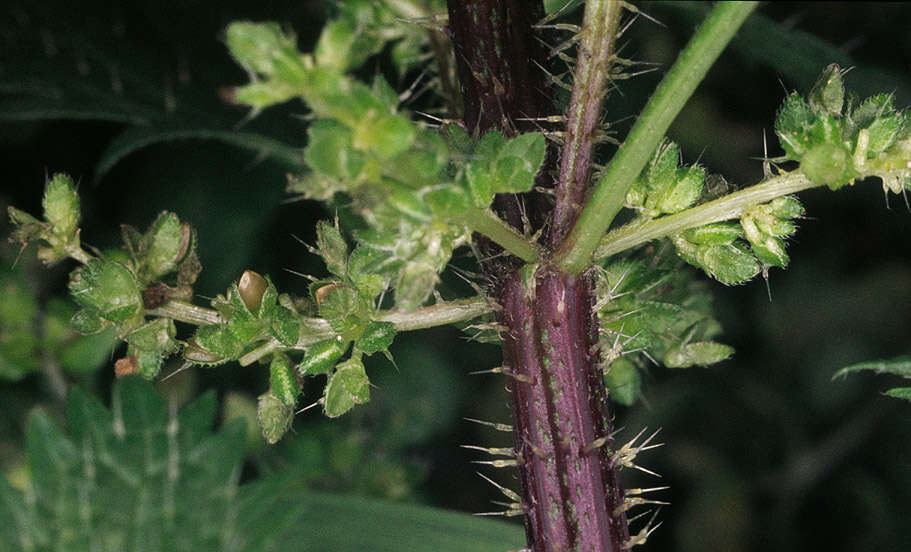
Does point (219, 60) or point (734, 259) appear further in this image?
point (219, 60)

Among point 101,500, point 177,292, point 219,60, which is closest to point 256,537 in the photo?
point 101,500

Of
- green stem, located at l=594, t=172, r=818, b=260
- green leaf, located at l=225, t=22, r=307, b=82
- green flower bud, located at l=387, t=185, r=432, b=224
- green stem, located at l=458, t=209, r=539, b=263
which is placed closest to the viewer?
green leaf, located at l=225, t=22, r=307, b=82

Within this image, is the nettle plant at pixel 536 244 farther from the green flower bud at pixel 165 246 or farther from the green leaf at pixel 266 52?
the green leaf at pixel 266 52

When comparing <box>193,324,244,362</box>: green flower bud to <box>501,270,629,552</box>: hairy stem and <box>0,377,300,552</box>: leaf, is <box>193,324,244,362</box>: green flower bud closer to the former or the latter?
<box>501,270,629,552</box>: hairy stem

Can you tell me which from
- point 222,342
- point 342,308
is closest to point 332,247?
point 342,308

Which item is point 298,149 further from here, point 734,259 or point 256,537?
point 734,259

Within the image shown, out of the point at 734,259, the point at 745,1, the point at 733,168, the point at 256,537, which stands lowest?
the point at 256,537

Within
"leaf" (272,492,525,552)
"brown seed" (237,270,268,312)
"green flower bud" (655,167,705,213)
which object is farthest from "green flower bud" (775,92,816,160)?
"leaf" (272,492,525,552)
